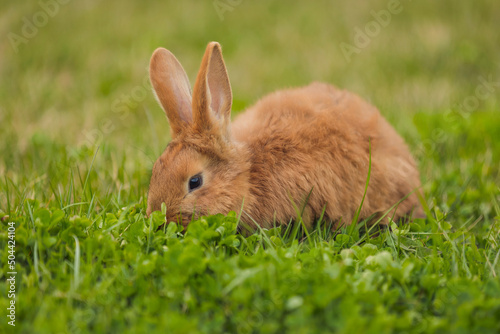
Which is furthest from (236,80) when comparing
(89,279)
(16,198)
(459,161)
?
(89,279)

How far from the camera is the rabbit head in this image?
116 inches

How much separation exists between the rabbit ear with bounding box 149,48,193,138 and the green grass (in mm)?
548

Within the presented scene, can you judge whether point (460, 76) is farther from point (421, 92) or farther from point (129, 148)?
point (129, 148)

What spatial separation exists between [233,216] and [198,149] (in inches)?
22.4

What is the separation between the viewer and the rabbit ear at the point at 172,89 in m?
3.29

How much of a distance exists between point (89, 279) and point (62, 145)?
253 centimetres

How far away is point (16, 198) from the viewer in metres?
3.11
